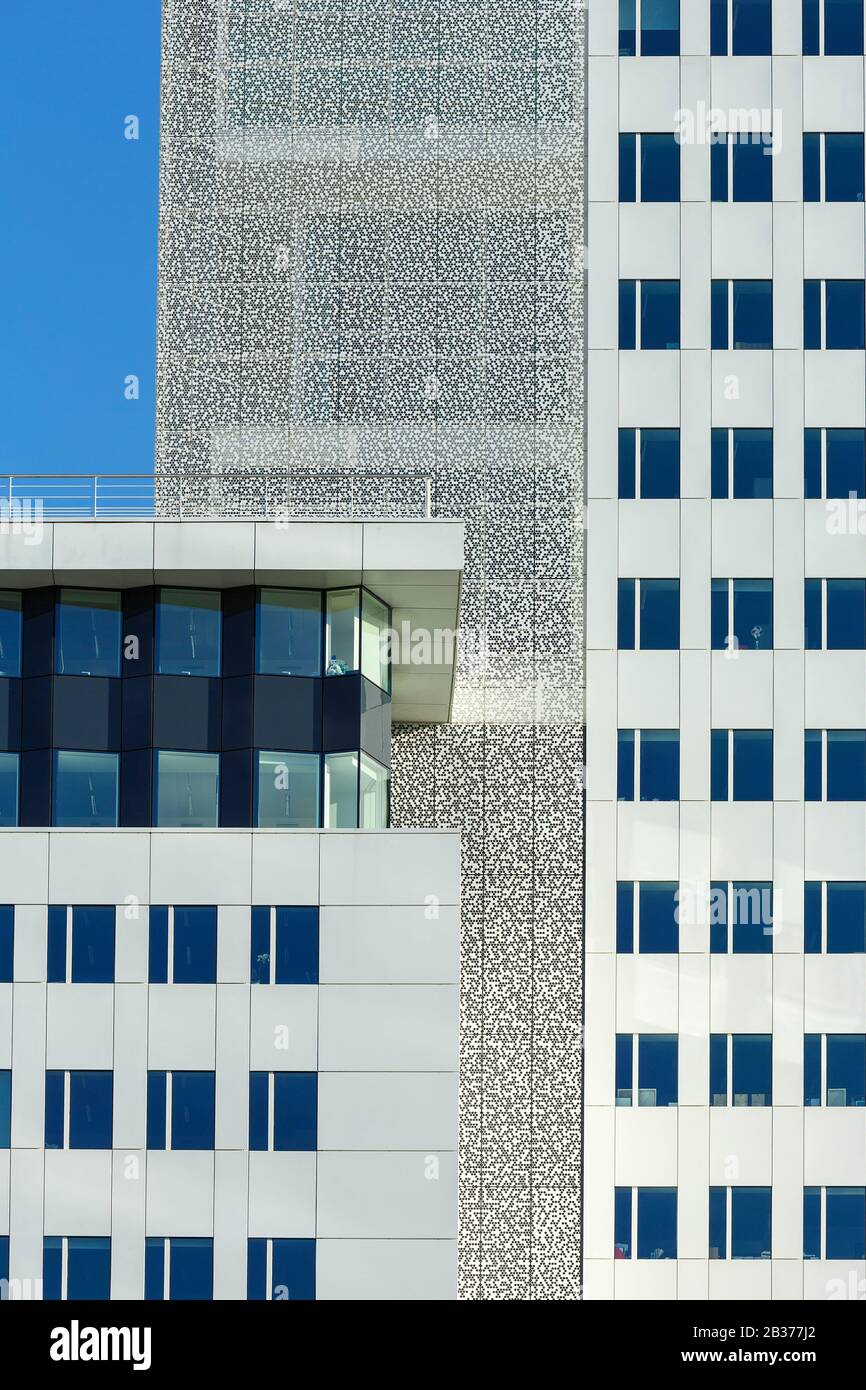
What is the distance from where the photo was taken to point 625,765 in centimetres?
3844

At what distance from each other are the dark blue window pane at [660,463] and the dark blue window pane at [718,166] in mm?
5885

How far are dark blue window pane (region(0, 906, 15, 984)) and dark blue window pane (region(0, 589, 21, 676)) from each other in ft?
13.9

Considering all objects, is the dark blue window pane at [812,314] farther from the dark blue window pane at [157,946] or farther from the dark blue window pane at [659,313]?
the dark blue window pane at [157,946]

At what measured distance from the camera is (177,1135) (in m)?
Answer: 28.4

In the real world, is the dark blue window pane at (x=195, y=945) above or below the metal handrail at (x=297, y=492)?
below

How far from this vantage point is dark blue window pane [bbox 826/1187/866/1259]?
36.3 meters

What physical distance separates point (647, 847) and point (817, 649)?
597 centimetres

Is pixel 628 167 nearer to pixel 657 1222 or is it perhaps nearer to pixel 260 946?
pixel 260 946

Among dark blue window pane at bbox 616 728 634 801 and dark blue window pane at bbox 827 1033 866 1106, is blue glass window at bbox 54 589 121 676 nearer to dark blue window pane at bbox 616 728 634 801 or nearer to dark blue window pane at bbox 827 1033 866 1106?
dark blue window pane at bbox 616 728 634 801

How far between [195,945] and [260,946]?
3.63 ft

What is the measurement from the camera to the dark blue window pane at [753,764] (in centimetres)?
3816

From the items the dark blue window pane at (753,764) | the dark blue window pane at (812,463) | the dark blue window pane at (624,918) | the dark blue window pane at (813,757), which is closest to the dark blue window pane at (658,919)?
the dark blue window pane at (624,918)

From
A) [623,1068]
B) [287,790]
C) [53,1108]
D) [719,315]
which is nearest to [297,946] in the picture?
[287,790]
